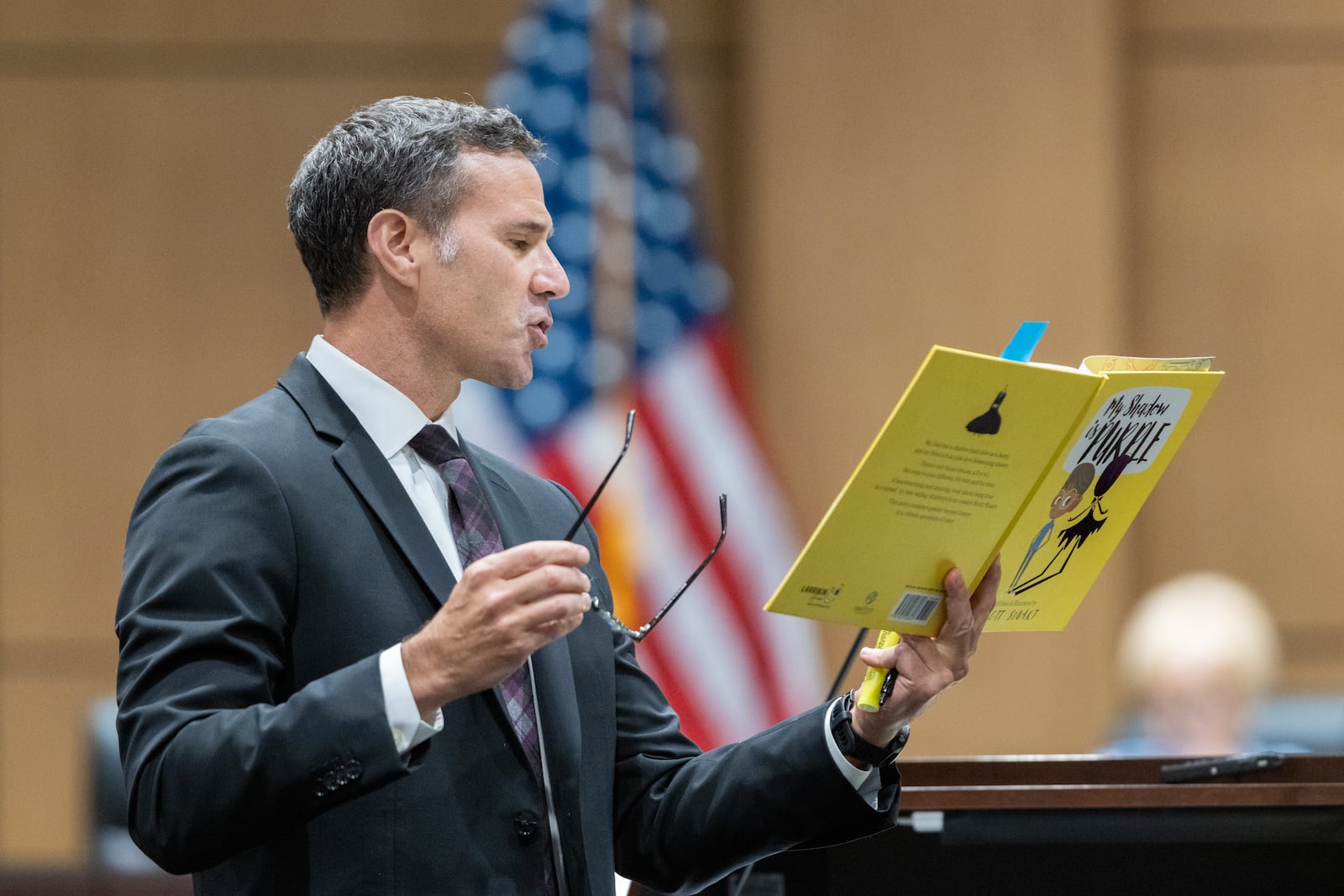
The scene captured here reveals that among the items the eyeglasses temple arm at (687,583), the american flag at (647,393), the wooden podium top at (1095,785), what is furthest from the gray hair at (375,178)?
the american flag at (647,393)

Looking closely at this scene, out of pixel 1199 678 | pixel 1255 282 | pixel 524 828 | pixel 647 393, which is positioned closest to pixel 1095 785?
pixel 524 828

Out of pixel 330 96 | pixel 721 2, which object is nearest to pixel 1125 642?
pixel 721 2

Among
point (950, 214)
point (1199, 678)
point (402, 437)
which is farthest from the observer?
point (950, 214)

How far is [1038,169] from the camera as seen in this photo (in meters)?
4.41

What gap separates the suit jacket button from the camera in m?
1.49

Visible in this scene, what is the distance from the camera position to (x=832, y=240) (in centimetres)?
449

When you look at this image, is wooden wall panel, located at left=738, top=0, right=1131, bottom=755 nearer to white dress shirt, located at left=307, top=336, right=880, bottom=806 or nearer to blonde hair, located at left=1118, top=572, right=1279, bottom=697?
blonde hair, located at left=1118, top=572, right=1279, bottom=697

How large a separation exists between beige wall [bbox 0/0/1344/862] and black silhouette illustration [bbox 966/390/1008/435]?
116 inches

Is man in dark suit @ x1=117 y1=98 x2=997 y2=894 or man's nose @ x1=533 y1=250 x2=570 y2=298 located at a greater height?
man's nose @ x1=533 y1=250 x2=570 y2=298

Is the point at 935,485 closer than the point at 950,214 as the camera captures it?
Yes

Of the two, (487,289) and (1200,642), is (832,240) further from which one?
(487,289)

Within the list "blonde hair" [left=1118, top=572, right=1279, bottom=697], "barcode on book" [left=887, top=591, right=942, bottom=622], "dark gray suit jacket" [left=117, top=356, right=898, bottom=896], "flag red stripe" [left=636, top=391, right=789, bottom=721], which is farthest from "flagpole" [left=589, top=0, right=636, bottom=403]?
"barcode on book" [left=887, top=591, right=942, bottom=622]

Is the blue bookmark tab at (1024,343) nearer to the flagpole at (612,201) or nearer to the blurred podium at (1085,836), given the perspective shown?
the blurred podium at (1085,836)

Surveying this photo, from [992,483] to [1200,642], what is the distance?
7.82 feet
